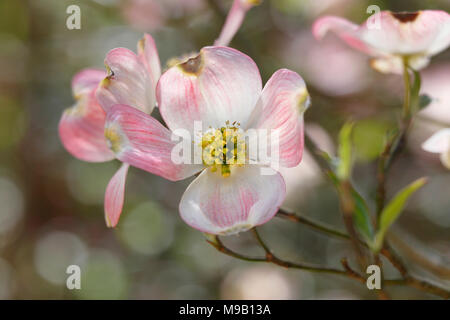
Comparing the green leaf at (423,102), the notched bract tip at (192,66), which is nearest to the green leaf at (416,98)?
the green leaf at (423,102)

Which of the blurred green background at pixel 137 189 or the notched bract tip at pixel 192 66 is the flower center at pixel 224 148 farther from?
the blurred green background at pixel 137 189

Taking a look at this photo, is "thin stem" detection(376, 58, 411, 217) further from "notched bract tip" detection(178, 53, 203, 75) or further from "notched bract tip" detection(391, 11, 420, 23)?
"notched bract tip" detection(178, 53, 203, 75)

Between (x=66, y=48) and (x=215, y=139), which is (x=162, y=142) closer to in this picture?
(x=215, y=139)

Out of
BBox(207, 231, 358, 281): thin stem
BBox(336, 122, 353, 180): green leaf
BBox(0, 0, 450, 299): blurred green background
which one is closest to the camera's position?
BBox(336, 122, 353, 180): green leaf

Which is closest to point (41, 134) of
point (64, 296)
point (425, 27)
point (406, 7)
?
point (64, 296)

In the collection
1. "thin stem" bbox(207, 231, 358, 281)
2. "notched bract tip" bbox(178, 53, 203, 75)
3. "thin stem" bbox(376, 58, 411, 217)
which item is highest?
"notched bract tip" bbox(178, 53, 203, 75)

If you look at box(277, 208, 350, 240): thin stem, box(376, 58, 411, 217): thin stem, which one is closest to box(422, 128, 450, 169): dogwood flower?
box(376, 58, 411, 217): thin stem

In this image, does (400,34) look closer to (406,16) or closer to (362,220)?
(406,16)
